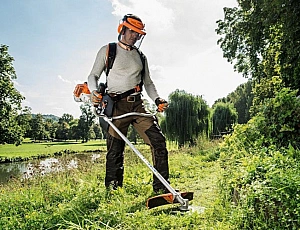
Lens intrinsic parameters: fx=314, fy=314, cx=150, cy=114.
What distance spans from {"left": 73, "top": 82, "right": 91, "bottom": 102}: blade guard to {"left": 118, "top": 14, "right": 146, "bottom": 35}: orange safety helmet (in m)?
0.89

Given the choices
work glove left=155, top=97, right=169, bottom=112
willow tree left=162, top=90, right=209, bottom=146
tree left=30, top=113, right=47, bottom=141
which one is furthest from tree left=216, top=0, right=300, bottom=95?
tree left=30, top=113, right=47, bottom=141

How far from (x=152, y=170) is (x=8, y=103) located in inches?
1033

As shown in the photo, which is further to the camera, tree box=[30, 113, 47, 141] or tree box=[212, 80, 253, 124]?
tree box=[212, 80, 253, 124]

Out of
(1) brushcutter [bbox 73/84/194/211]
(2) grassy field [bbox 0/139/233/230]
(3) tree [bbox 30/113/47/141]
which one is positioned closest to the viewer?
(2) grassy field [bbox 0/139/233/230]

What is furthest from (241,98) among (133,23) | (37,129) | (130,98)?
(133,23)

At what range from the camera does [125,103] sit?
3.90 m

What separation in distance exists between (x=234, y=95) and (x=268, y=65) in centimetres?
4779

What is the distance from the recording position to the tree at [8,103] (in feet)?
84.3

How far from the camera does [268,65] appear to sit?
12984 mm

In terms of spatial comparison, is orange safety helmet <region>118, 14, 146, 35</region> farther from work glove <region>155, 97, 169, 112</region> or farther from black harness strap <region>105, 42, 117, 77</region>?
work glove <region>155, 97, 169, 112</region>

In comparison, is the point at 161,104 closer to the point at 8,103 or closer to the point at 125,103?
the point at 125,103

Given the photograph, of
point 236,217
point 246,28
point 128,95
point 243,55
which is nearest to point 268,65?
point 243,55

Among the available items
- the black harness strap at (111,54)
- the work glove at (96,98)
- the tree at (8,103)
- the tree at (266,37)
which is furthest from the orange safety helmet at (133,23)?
the tree at (8,103)

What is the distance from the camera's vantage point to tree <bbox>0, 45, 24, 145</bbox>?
2569 centimetres
